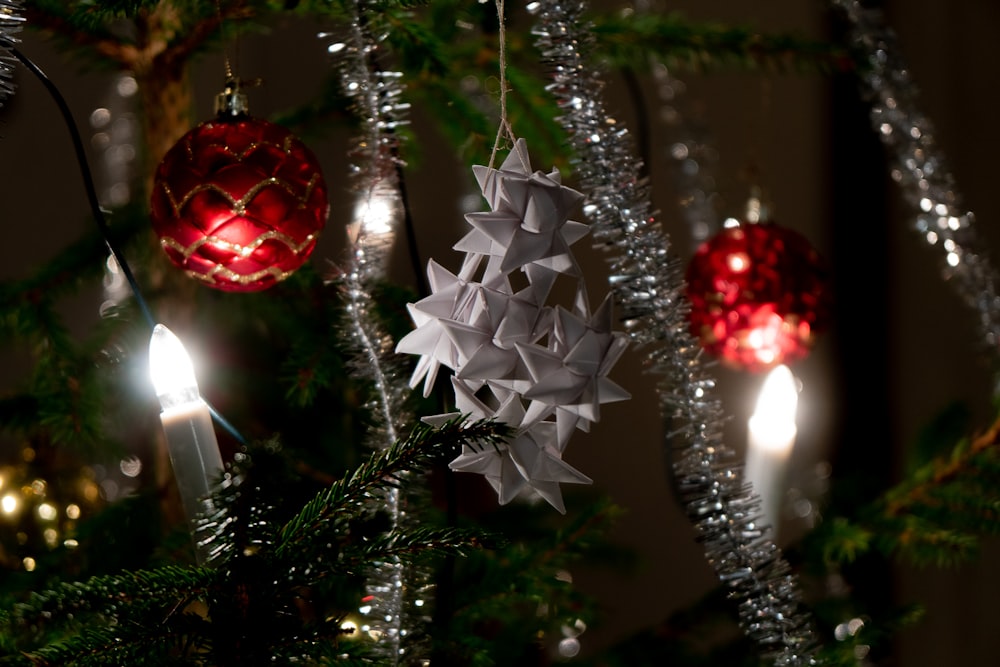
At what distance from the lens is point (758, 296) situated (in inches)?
23.9

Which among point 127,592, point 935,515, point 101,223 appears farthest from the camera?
point 935,515

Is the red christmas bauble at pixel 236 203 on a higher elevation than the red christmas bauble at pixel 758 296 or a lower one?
higher

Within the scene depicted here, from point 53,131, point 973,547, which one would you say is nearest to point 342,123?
point 973,547

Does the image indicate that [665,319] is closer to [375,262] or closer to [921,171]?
[375,262]

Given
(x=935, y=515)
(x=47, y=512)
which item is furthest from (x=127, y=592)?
(x=935, y=515)

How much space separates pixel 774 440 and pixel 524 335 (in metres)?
0.29

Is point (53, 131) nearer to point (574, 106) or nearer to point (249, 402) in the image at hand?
point (249, 402)

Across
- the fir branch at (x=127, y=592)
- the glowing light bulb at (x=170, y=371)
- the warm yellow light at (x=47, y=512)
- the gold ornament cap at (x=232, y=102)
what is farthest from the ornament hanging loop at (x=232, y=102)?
the warm yellow light at (x=47, y=512)

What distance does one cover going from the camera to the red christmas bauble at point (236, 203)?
425mm

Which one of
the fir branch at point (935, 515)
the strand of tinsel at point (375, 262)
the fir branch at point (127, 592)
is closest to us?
the fir branch at point (127, 592)

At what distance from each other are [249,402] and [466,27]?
381 millimetres

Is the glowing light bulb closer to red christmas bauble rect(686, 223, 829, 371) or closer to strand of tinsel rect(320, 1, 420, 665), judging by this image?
strand of tinsel rect(320, 1, 420, 665)

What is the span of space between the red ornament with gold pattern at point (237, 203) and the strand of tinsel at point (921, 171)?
0.41 meters

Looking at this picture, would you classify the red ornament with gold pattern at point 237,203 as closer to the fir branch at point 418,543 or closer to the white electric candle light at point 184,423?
the white electric candle light at point 184,423
